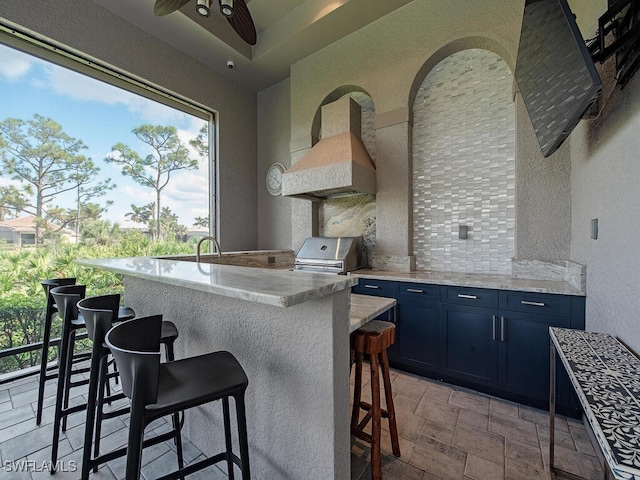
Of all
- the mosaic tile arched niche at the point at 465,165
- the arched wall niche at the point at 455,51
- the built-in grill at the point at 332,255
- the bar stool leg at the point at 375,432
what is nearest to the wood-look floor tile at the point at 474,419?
the bar stool leg at the point at 375,432

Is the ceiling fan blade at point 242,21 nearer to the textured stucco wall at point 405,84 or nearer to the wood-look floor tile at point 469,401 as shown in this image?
the textured stucco wall at point 405,84

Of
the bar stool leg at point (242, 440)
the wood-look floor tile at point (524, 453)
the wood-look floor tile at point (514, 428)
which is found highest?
the bar stool leg at point (242, 440)

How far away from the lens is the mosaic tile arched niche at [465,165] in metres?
Answer: 2.58

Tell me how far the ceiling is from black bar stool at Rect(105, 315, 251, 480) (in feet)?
11.2

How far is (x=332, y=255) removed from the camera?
3.02 meters

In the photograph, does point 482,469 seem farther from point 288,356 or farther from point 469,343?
point 288,356

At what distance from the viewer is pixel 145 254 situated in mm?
3102

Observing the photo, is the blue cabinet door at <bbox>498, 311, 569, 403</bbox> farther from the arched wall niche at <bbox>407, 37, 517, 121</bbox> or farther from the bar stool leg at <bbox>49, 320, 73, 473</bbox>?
the bar stool leg at <bbox>49, 320, 73, 473</bbox>

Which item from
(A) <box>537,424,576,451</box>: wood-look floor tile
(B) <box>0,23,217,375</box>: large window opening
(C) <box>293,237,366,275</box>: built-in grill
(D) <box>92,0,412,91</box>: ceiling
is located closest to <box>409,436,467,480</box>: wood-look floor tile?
(A) <box>537,424,576,451</box>: wood-look floor tile

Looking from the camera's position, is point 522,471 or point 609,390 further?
point 522,471

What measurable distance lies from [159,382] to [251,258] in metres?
2.44

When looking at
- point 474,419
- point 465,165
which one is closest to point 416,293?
point 474,419

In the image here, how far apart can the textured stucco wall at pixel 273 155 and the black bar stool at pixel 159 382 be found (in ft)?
10.5

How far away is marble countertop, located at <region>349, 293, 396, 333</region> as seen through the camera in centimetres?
119
